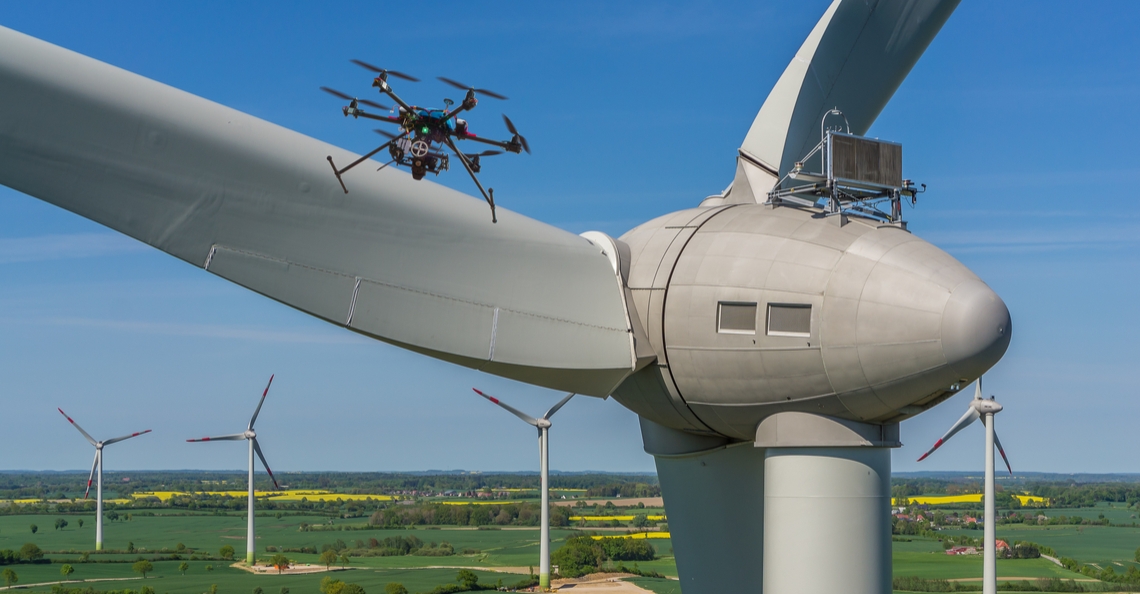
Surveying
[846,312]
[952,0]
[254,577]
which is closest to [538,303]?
[846,312]

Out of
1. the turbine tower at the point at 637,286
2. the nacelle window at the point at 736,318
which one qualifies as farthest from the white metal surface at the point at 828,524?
the nacelle window at the point at 736,318

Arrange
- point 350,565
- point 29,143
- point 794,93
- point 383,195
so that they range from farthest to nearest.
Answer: point 350,565
point 794,93
point 383,195
point 29,143

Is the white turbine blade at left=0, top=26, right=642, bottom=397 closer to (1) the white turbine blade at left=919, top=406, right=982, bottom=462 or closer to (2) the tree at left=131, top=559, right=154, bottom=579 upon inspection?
(1) the white turbine blade at left=919, top=406, right=982, bottom=462

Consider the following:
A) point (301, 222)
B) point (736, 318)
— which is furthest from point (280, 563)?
point (301, 222)

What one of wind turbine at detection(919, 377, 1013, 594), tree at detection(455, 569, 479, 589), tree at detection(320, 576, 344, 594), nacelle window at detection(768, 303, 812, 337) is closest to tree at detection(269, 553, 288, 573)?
tree at detection(320, 576, 344, 594)

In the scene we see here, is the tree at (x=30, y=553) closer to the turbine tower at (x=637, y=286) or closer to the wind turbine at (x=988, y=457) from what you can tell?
the wind turbine at (x=988, y=457)

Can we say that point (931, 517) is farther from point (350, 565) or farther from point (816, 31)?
point (816, 31)
